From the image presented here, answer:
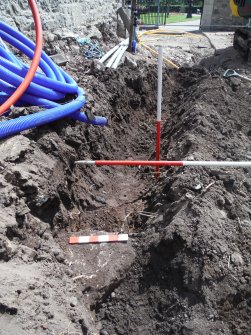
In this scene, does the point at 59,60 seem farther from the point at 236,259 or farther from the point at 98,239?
the point at 236,259

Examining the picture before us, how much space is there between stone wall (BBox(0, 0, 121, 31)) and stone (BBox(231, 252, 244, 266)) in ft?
18.2

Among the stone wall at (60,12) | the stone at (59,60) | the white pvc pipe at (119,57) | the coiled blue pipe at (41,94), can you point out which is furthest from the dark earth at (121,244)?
the white pvc pipe at (119,57)

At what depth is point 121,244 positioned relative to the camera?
300cm

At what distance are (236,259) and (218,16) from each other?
16627 millimetres

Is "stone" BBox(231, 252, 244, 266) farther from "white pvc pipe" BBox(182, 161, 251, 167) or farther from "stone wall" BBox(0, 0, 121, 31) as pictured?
"stone wall" BBox(0, 0, 121, 31)

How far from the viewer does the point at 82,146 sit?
4.25 meters

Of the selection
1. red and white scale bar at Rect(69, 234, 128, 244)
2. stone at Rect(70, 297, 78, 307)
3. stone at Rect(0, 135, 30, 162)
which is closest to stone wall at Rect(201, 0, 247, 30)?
stone at Rect(0, 135, 30, 162)

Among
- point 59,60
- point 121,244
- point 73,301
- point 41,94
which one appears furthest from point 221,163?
point 59,60

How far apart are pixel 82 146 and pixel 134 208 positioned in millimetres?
1042

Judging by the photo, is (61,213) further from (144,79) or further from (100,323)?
(144,79)

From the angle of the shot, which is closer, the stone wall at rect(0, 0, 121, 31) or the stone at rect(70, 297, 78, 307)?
the stone at rect(70, 297, 78, 307)

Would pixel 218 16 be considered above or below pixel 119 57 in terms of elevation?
below

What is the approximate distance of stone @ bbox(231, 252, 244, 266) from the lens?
2.74m

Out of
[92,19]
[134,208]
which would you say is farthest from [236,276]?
[92,19]
